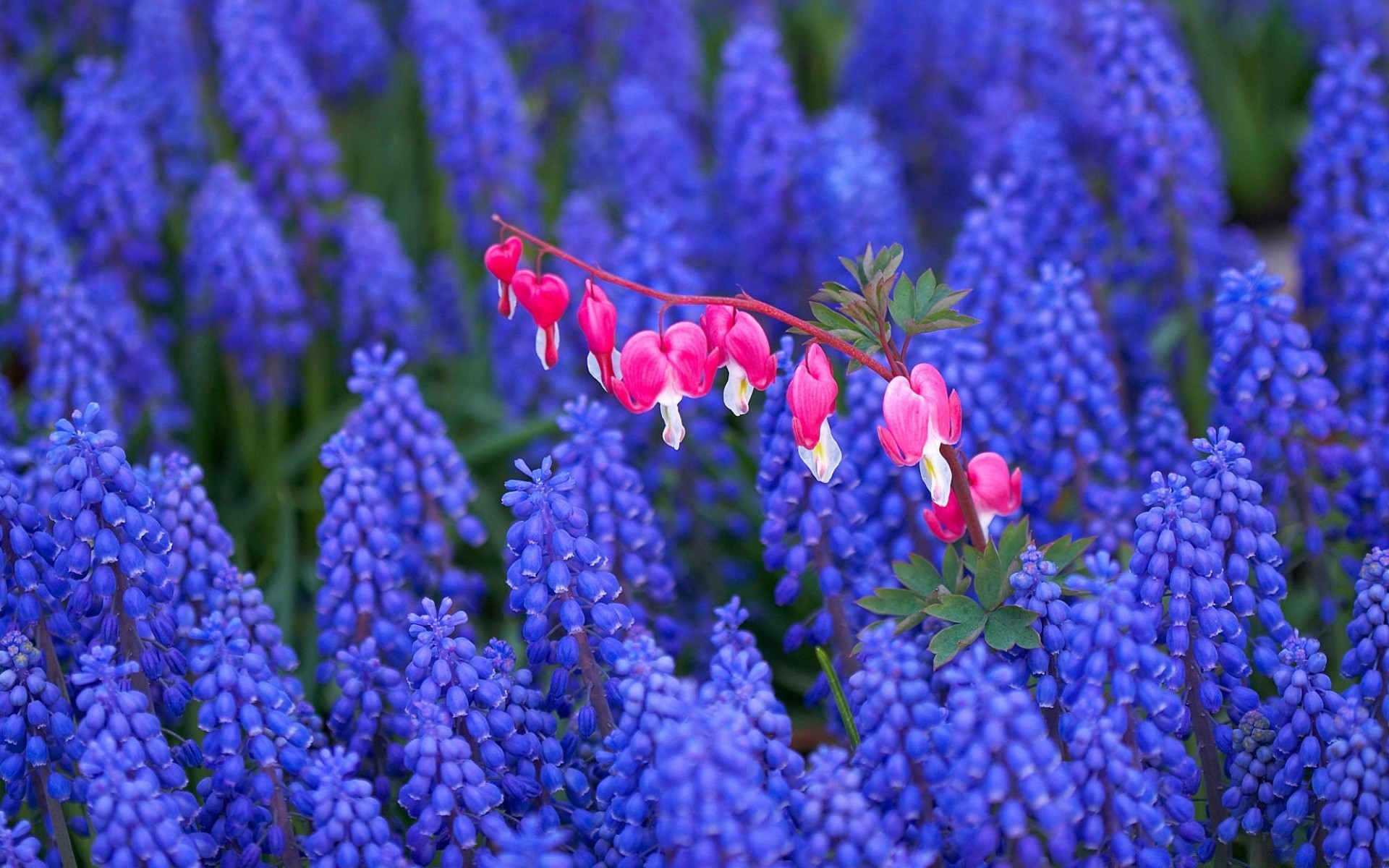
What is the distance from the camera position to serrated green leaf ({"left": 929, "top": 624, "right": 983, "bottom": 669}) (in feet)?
9.73

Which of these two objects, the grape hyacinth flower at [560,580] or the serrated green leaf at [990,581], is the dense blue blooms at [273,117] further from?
the serrated green leaf at [990,581]

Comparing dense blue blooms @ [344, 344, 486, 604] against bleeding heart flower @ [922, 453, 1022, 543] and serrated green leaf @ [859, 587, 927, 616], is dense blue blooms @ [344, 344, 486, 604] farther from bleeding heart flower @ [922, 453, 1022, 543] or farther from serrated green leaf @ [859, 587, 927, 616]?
bleeding heart flower @ [922, 453, 1022, 543]

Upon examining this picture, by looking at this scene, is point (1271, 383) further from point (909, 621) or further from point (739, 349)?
point (739, 349)

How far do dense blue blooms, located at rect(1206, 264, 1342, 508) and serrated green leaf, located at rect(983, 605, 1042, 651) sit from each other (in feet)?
3.74

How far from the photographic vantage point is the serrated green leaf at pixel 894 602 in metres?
3.15

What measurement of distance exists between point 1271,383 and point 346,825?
2671mm

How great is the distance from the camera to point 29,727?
3092mm

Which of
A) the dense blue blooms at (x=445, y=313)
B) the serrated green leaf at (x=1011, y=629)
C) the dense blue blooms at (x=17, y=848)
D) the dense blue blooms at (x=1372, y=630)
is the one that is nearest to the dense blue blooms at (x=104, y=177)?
the dense blue blooms at (x=445, y=313)

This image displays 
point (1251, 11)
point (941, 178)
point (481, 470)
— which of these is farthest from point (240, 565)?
point (1251, 11)

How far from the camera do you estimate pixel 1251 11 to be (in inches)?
343

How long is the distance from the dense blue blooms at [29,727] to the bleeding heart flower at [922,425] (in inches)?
78.9

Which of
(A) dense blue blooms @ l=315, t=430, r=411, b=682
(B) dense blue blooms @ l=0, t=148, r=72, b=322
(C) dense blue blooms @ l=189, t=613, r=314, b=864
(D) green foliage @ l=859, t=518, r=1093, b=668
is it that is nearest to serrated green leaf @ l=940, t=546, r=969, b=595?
(D) green foliage @ l=859, t=518, r=1093, b=668

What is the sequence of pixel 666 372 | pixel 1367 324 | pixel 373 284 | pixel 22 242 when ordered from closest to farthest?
pixel 666 372 < pixel 1367 324 < pixel 22 242 < pixel 373 284

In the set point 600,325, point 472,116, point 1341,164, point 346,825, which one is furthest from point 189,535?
point 1341,164
